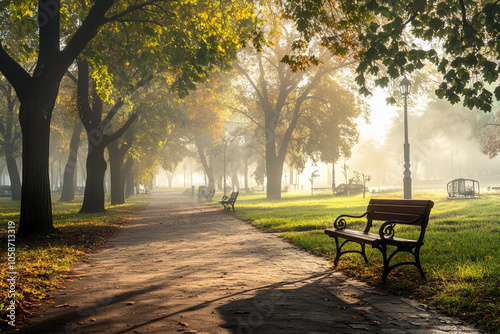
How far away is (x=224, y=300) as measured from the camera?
4.91 meters

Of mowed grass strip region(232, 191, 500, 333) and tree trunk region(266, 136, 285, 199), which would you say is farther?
tree trunk region(266, 136, 285, 199)

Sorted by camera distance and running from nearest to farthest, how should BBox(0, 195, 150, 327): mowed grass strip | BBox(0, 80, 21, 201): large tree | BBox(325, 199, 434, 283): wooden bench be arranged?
1. BBox(0, 195, 150, 327): mowed grass strip
2. BBox(325, 199, 434, 283): wooden bench
3. BBox(0, 80, 21, 201): large tree

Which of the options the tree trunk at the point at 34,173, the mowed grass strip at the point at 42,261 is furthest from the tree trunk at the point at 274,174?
the tree trunk at the point at 34,173

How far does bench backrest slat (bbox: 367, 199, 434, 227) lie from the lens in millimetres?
5984

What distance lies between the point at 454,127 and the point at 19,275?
6663cm

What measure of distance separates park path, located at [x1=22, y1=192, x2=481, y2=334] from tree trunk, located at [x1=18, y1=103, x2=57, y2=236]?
3155 millimetres

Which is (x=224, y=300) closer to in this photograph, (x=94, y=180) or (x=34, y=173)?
(x=34, y=173)

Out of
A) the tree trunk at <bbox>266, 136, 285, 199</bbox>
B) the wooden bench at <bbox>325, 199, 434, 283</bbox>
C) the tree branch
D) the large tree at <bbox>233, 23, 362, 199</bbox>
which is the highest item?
the large tree at <bbox>233, 23, 362, 199</bbox>

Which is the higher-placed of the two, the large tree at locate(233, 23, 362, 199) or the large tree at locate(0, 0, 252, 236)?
the large tree at locate(233, 23, 362, 199)

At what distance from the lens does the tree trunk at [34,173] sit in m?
10.3

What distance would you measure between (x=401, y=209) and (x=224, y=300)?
3319mm

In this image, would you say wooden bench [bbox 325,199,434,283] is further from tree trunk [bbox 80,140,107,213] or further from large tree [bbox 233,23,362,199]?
large tree [bbox 233,23,362,199]

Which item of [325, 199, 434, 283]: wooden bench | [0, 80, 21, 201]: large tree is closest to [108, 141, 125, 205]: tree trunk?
[0, 80, 21, 201]: large tree

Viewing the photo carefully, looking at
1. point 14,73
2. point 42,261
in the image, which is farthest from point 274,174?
point 42,261
